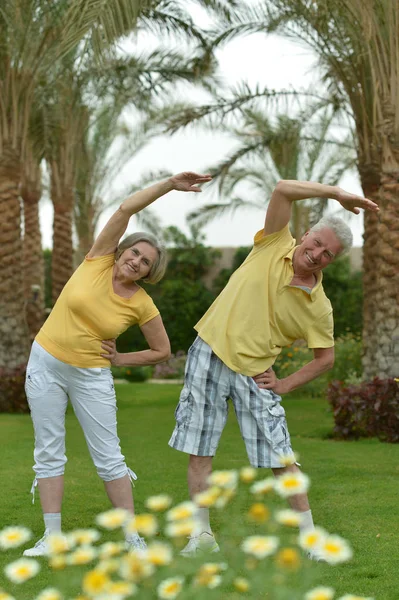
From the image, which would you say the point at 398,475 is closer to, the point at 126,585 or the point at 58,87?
the point at 126,585

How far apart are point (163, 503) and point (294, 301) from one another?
2025mm

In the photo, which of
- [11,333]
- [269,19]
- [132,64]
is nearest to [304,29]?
[269,19]

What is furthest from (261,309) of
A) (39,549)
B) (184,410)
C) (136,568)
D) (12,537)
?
(136,568)

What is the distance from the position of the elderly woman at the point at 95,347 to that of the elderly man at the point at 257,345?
0.36 metres

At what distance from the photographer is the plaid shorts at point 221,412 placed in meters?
4.23

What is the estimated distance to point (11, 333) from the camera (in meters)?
12.7

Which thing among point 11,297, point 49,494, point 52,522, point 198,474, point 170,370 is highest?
point 11,297

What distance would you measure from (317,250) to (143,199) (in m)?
0.88

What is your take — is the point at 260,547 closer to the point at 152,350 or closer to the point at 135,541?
the point at 135,541

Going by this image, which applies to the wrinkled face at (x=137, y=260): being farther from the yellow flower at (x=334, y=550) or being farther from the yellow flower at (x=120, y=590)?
the yellow flower at (x=120, y=590)

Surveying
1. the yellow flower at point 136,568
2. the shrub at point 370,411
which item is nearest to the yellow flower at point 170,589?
the yellow flower at point 136,568

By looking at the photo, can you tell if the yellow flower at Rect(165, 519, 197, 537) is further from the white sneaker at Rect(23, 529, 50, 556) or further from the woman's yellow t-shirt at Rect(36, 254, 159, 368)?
the white sneaker at Rect(23, 529, 50, 556)

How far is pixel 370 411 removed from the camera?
9312 mm

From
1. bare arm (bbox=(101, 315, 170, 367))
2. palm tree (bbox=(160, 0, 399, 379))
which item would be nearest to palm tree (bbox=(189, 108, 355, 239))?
palm tree (bbox=(160, 0, 399, 379))
